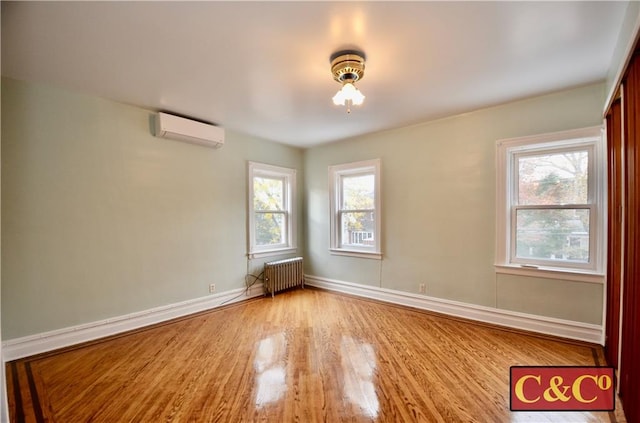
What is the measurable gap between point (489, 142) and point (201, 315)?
13.6ft

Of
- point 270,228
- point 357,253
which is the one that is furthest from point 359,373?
point 270,228

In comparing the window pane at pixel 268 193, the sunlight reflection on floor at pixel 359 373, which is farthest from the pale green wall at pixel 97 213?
the sunlight reflection on floor at pixel 359 373

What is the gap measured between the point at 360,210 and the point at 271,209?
4.94ft

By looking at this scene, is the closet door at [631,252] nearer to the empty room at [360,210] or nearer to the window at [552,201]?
the empty room at [360,210]

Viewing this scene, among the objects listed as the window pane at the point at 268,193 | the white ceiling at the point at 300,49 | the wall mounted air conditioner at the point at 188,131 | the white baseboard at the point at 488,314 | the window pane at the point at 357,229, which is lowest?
the white baseboard at the point at 488,314

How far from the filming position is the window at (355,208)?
14.0 feet

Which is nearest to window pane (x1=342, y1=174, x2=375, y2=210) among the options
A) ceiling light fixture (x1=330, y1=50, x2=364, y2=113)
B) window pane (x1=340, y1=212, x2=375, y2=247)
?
window pane (x1=340, y1=212, x2=375, y2=247)

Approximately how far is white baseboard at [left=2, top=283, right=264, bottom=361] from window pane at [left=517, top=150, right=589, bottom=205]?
4027mm

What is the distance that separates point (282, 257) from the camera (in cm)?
481

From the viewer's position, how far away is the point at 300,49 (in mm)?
2107

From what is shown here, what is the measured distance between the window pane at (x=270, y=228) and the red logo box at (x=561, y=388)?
11.6 ft

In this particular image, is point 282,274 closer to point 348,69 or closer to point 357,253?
point 357,253

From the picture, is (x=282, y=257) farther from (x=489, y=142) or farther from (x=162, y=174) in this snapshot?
(x=489, y=142)

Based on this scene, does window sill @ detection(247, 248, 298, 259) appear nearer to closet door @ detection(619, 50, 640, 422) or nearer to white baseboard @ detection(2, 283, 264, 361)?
white baseboard @ detection(2, 283, 264, 361)
